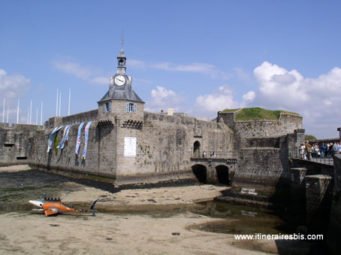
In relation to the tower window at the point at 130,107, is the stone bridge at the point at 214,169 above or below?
below

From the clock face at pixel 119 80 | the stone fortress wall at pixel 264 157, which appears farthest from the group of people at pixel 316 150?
the clock face at pixel 119 80

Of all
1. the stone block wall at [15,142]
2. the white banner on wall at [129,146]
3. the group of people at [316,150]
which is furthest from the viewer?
the stone block wall at [15,142]

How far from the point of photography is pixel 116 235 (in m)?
11.8

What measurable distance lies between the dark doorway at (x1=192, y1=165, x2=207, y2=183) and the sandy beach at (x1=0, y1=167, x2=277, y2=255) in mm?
12753

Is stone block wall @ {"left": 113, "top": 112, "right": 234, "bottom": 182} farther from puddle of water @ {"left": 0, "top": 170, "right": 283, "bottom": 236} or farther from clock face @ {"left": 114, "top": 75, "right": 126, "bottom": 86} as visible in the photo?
puddle of water @ {"left": 0, "top": 170, "right": 283, "bottom": 236}

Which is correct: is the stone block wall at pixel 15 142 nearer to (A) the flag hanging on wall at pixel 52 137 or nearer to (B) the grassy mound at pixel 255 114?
(A) the flag hanging on wall at pixel 52 137

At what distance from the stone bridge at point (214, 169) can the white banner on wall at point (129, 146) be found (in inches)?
273

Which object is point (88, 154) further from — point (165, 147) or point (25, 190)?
point (165, 147)

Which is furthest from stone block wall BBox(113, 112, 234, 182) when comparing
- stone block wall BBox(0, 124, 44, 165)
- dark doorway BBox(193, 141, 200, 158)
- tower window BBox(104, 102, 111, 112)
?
stone block wall BBox(0, 124, 44, 165)

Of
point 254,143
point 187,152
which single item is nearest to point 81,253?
point 187,152

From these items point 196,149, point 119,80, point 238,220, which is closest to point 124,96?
point 119,80

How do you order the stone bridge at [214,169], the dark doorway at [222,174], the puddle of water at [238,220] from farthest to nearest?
the dark doorway at [222,174]
the stone bridge at [214,169]
the puddle of water at [238,220]

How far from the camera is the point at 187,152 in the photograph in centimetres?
2961

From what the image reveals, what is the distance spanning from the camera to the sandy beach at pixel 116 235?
1027cm
